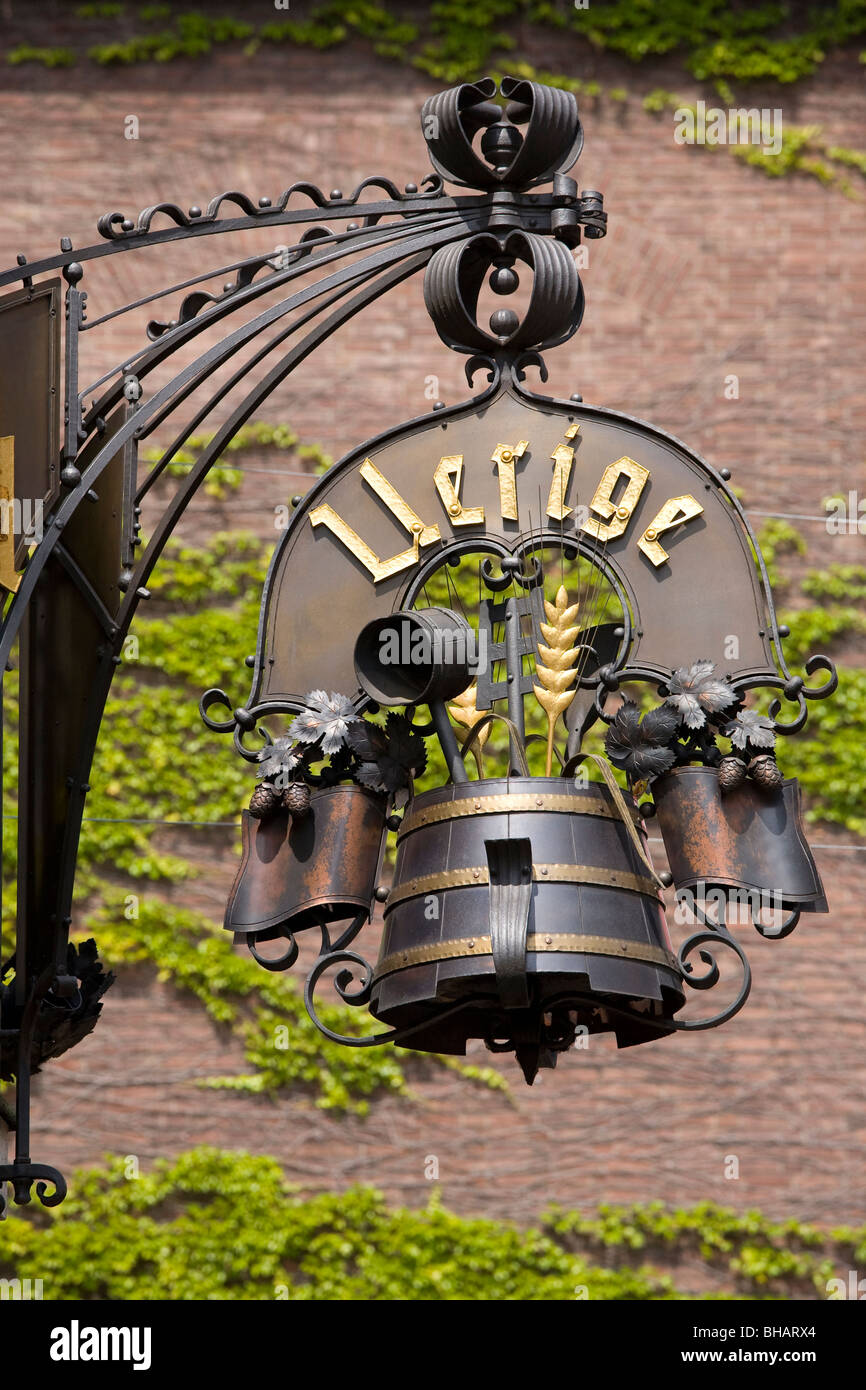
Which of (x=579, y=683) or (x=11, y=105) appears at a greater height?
(x=11, y=105)

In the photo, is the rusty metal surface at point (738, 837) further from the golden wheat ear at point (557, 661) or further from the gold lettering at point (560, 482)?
the gold lettering at point (560, 482)

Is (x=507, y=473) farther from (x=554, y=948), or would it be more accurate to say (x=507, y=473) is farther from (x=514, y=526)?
(x=554, y=948)

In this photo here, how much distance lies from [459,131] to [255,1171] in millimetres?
4392

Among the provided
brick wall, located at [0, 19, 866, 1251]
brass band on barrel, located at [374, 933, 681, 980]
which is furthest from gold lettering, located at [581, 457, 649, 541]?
brick wall, located at [0, 19, 866, 1251]

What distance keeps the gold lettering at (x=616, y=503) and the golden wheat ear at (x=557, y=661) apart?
17 cm

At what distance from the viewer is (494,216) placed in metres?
4.49

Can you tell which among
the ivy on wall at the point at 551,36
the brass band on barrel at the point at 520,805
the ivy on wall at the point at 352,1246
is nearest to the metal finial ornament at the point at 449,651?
the brass band on barrel at the point at 520,805

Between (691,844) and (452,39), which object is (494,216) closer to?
(691,844)

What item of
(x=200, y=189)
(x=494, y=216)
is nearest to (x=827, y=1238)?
(x=494, y=216)

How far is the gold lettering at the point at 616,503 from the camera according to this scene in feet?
14.1

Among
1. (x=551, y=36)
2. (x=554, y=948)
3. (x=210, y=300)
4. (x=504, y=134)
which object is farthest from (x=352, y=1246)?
(x=551, y=36)

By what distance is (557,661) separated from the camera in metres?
4.34

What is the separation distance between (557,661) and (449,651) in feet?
1.41

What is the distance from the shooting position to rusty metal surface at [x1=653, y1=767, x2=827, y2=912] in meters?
4.03
